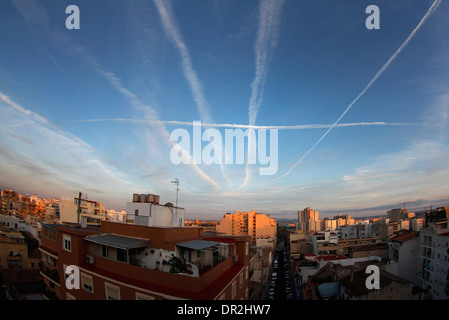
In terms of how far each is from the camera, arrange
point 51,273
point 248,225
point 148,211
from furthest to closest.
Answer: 1. point 248,225
2. point 148,211
3. point 51,273

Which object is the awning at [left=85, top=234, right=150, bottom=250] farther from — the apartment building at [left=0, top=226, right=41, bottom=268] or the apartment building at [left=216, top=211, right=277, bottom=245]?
the apartment building at [left=216, top=211, right=277, bottom=245]

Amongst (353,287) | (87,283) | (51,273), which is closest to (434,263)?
(353,287)

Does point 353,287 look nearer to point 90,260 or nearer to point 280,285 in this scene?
point 90,260

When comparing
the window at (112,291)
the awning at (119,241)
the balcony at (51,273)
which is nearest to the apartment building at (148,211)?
the awning at (119,241)

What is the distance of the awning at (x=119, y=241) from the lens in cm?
792

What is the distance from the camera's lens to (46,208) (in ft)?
172

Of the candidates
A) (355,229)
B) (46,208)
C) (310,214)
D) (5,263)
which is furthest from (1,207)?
(310,214)

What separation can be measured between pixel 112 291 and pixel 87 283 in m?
1.80

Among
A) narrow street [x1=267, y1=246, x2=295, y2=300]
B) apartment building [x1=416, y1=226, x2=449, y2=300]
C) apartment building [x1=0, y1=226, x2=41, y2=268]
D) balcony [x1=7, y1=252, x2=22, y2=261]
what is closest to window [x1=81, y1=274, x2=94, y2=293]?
apartment building [x1=0, y1=226, x2=41, y2=268]

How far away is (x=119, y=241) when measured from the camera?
27.7ft
